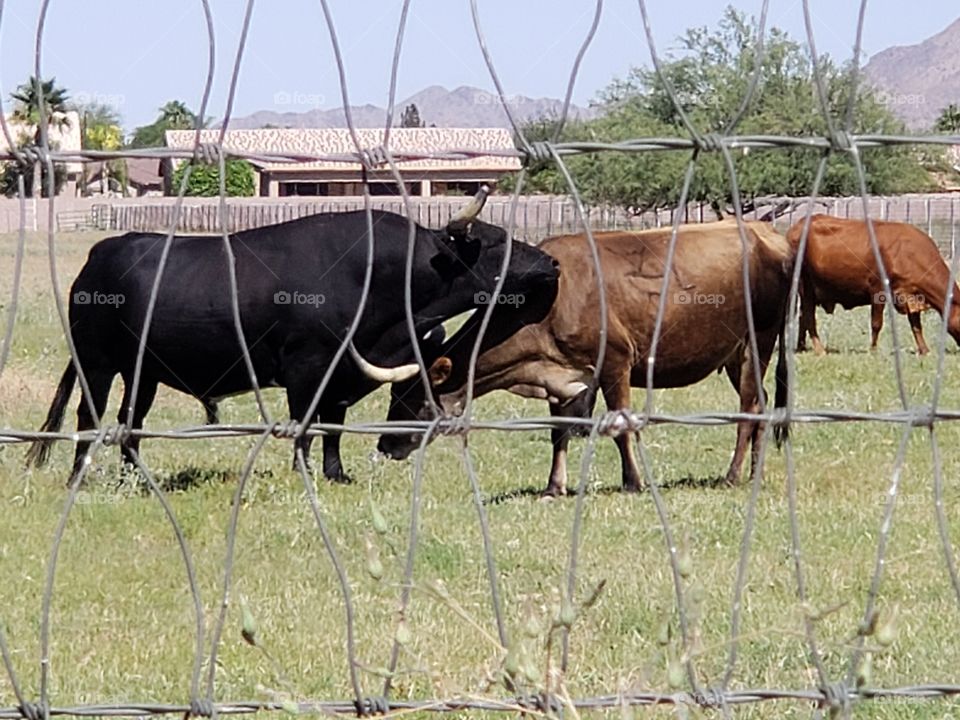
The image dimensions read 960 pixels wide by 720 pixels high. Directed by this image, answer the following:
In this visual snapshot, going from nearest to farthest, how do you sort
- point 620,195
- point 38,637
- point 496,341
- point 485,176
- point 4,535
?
point 485,176, point 38,637, point 4,535, point 496,341, point 620,195

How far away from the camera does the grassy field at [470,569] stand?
4.71 m

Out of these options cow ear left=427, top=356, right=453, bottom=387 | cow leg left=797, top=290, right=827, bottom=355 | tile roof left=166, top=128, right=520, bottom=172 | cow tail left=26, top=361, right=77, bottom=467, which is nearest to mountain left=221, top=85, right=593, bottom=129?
tile roof left=166, top=128, right=520, bottom=172

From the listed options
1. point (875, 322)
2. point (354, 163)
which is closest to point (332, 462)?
point (354, 163)

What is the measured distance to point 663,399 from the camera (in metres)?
12.2

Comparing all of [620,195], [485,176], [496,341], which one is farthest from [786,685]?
[620,195]

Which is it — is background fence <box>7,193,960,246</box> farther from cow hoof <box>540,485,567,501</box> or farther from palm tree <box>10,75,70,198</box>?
cow hoof <box>540,485,567,501</box>

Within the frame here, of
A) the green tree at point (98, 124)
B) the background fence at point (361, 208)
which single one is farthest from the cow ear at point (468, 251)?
the green tree at point (98, 124)

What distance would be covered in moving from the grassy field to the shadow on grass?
3 cm

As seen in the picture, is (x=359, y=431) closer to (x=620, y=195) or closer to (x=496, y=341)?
(x=496, y=341)

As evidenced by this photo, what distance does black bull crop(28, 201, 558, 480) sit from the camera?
27.7ft

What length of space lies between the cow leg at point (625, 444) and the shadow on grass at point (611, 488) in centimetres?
7

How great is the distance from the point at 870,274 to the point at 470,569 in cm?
1119

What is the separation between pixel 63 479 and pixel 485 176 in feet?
16.6

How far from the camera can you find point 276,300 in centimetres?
866
